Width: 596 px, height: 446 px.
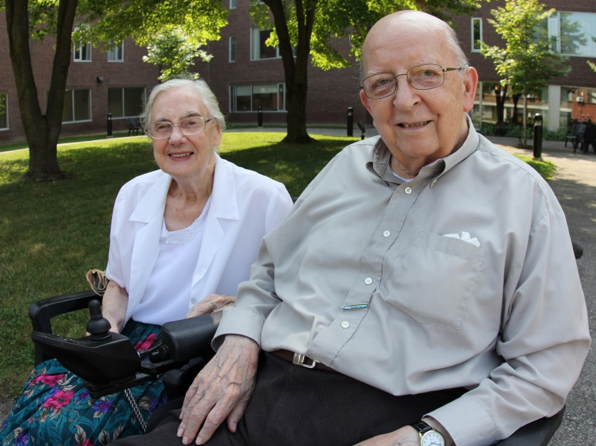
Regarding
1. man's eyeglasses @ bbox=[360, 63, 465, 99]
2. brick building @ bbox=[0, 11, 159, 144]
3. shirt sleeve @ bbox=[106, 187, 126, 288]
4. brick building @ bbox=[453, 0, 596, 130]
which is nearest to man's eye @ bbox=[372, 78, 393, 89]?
man's eyeglasses @ bbox=[360, 63, 465, 99]

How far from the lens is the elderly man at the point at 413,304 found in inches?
72.2

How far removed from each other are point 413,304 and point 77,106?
1334 inches

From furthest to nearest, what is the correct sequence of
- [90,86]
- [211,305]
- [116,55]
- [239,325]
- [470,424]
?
[116,55], [90,86], [211,305], [239,325], [470,424]

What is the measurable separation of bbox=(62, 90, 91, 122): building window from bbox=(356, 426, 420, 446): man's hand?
108 feet

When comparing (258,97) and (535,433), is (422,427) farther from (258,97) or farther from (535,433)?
(258,97)

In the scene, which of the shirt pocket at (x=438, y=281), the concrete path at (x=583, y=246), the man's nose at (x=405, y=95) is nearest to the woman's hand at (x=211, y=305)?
the shirt pocket at (x=438, y=281)

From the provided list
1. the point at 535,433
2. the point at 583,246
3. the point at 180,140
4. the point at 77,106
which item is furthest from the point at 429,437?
the point at 77,106

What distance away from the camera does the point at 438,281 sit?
6.33 ft

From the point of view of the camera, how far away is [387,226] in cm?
216

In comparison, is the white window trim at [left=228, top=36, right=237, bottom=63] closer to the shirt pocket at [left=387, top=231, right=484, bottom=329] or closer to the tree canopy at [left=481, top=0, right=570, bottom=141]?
the tree canopy at [left=481, top=0, right=570, bottom=141]

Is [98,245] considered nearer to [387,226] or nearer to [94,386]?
[94,386]

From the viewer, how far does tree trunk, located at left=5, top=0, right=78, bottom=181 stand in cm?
1124

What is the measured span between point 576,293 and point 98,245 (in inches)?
225

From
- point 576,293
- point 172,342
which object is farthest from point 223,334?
point 576,293
